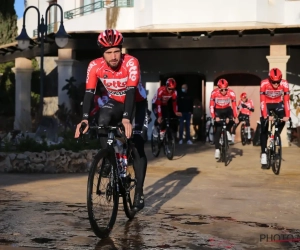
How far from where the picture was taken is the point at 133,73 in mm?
7277

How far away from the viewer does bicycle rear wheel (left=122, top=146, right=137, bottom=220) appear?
7.38 m

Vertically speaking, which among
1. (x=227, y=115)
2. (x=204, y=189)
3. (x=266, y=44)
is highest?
(x=266, y=44)

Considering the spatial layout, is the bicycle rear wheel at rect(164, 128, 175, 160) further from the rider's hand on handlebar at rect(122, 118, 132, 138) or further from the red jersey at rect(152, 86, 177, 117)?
the rider's hand on handlebar at rect(122, 118, 132, 138)

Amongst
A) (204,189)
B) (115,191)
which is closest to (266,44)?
(204,189)

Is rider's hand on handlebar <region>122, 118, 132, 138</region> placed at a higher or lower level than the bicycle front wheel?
higher

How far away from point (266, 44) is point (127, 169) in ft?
51.6

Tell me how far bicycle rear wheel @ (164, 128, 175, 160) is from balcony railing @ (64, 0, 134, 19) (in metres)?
11.3

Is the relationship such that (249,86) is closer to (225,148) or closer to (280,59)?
(280,59)

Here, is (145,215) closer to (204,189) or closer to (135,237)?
(135,237)

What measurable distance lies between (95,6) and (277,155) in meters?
17.0

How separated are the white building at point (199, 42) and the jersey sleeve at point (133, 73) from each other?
15.0m

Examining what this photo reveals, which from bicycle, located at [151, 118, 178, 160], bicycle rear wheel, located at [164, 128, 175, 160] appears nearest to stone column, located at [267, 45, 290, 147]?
bicycle, located at [151, 118, 178, 160]

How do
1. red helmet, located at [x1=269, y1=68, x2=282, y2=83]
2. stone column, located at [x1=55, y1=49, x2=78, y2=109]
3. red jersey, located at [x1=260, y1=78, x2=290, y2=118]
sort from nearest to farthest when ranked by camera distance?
red helmet, located at [x1=269, y1=68, x2=282, y2=83] → red jersey, located at [x1=260, y1=78, x2=290, y2=118] → stone column, located at [x1=55, y1=49, x2=78, y2=109]

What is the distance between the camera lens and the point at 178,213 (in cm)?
841
